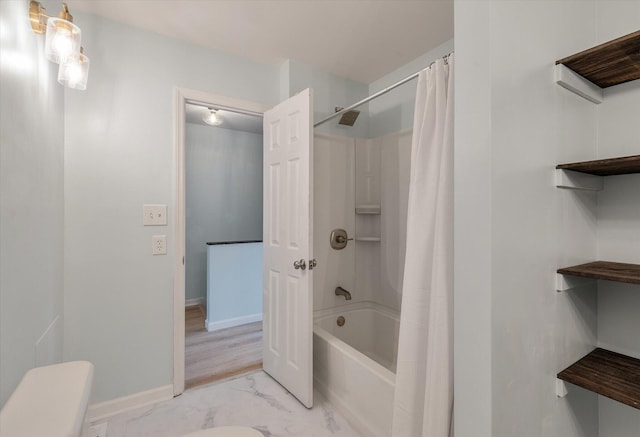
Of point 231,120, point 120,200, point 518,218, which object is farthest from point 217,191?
point 518,218

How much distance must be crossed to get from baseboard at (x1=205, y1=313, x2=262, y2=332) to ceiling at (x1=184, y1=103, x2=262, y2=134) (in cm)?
236

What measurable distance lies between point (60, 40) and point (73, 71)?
142 millimetres

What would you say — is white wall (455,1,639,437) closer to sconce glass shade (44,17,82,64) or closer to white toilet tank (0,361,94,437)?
white toilet tank (0,361,94,437)

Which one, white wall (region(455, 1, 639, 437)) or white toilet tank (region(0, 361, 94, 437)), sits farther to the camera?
white wall (region(455, 1, 639, 437))

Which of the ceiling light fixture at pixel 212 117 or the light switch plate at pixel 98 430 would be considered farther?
the ceiling light fixture at pixel 212 117

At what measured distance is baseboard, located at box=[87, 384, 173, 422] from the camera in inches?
71.5

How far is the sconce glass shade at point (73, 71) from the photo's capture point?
1.28 metres

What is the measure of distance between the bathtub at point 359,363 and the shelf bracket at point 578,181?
3.83ft

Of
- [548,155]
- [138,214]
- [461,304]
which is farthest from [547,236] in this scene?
[138,214]

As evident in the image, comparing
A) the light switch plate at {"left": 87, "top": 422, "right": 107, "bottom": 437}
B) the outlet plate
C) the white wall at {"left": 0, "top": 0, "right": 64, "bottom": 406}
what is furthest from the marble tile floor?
the outlet plate

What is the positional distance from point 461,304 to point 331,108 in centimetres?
204

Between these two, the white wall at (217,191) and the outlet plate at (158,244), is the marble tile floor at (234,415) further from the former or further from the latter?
the white wall at (217,191)

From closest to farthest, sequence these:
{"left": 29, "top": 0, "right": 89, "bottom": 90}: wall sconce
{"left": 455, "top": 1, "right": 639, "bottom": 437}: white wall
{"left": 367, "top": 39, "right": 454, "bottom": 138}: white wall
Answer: {"left": 455, "top": 1, "right": 639, "bottom": 437}: white wall, {"left": 29, "top": 0, "right": 89, "bottom": 90}: wall sconce, {"left": 367, "top": 39, "right": 454, "bottom": 138}: white wall

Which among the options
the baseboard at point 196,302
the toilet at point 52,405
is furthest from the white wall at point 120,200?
the baseboard at point 196,302
